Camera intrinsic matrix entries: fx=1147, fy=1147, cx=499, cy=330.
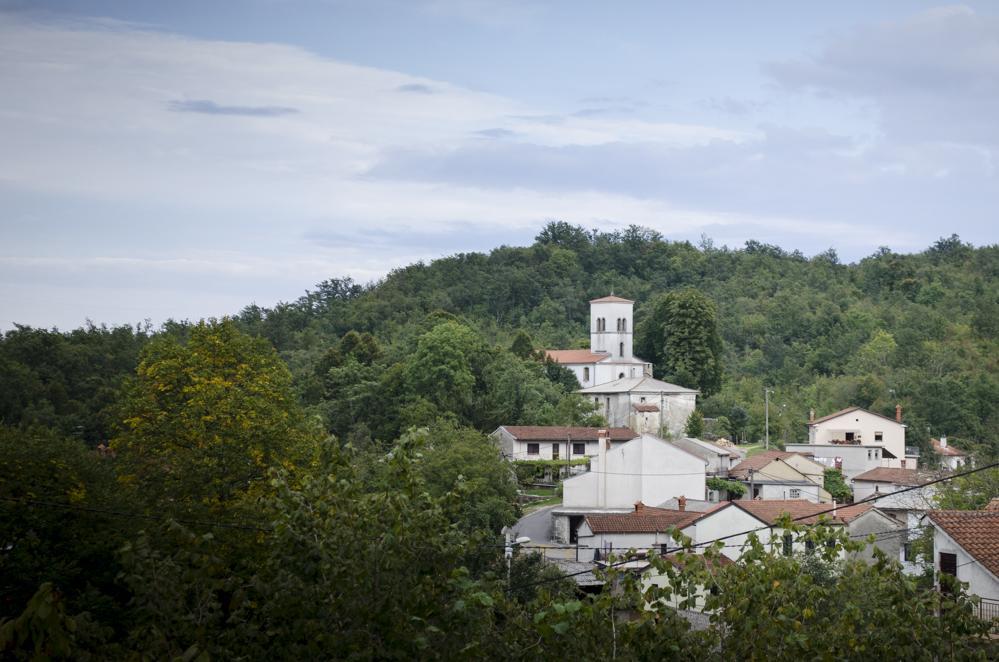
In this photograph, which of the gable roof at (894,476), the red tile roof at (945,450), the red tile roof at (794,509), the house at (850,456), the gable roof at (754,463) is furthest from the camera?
the red tile roof at (945,450)

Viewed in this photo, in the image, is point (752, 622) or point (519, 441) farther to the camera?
point (519, 441)

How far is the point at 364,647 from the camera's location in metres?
9.38

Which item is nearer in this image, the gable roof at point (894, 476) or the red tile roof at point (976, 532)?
the red tile roof at point (976, 532)

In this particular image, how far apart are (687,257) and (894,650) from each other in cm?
10875

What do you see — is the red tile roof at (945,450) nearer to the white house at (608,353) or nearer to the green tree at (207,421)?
the white house at (608,353)

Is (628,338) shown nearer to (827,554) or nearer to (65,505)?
(65,505)

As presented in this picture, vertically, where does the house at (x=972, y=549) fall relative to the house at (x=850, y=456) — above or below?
above

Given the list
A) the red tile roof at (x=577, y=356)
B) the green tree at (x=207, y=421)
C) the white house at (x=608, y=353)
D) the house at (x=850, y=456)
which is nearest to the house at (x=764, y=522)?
the green tree at (x=207, y=421)

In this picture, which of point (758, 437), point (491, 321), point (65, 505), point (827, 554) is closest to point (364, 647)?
point (827, 554)

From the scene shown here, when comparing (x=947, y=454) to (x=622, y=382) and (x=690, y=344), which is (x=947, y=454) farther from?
(x=690, y=344)

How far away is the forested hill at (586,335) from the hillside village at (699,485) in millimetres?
4548

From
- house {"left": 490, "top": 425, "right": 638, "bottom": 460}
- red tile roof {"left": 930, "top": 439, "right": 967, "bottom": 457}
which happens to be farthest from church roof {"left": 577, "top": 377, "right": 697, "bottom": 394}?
red tile roof {"left": 930, "top": 439, "right": 967, "bottom": 457}

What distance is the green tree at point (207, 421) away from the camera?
23734mm

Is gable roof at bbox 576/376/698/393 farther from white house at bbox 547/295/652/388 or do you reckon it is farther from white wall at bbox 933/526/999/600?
white wall at bbox 933/526/999/600
